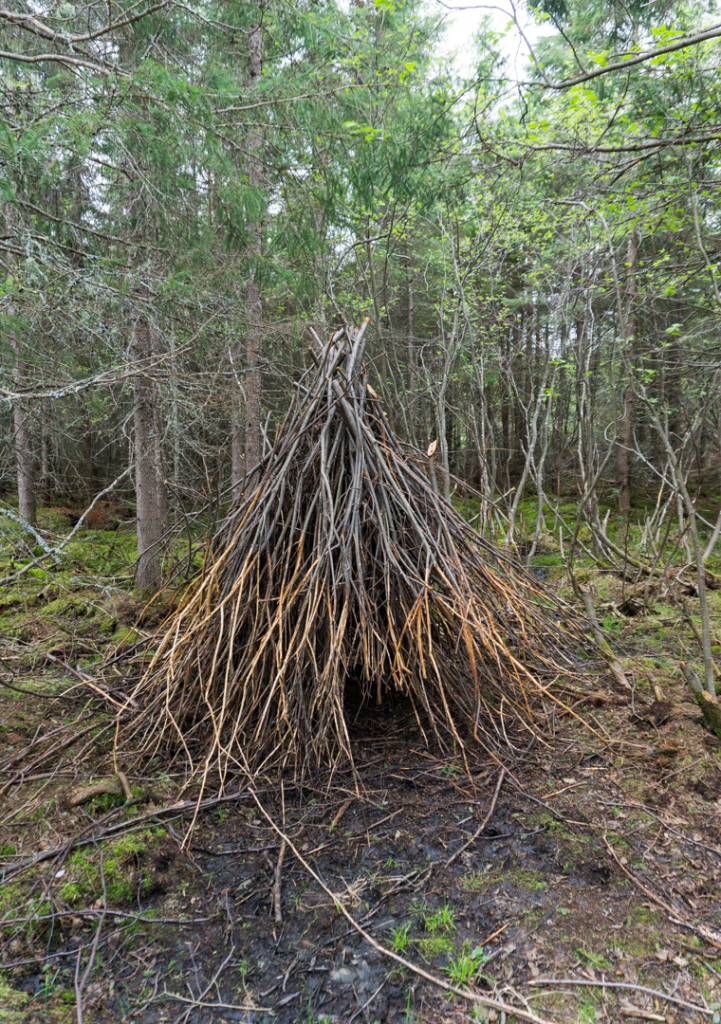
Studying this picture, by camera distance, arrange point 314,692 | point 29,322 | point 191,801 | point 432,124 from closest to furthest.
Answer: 1. point 191,801
2. point 314,692
3. point 432,124
4. point 29,322

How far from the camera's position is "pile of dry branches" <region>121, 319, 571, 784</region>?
8.39ft

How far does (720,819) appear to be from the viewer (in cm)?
224

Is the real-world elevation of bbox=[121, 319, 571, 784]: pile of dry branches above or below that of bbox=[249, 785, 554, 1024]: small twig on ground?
above

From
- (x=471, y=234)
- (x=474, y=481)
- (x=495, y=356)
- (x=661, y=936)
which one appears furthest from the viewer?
(x=474, y=481)

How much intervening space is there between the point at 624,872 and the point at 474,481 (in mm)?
13137

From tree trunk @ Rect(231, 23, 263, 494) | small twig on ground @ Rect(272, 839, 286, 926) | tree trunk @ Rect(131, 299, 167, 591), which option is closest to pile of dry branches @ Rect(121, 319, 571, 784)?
small twig on ground @ Rect(272, 839, 286, 926)

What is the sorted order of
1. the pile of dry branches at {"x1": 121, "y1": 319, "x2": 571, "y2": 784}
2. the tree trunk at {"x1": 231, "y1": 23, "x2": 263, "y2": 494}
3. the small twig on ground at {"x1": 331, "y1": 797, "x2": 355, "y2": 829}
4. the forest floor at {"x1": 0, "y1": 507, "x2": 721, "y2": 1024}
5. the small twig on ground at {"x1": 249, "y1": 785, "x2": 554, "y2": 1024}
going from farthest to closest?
the tree trunk at {"x1": 231, "y1": 23, "x2": 263, "y2": 494}, the pile of dry branches at {"x1": 121, "y1": 319, "x2": 571, "y2": 784}, the small twig on ground at {"x1": 331, "y1": 797, "x2": 355, "y2": 829}, the forest floor at {"x1": 0, "y1": 507, "x2": 721, "y2": 1024}, the small twig on ground at {"x1": 249, "y1": 785, "x2": 554, "y2": 1024}

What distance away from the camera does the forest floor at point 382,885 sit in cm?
157

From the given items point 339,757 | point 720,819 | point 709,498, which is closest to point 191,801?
point 339,757

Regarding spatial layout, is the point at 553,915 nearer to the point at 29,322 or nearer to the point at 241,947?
the point at 241,947

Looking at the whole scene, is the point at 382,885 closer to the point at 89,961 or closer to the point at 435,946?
the point at 435,946

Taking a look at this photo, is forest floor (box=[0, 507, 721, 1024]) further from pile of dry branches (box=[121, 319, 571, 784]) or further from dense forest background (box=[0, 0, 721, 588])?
dense forest background (box=[0, 0, 721, 588])

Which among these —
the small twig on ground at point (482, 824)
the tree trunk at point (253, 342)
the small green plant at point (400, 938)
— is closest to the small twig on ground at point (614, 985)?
the small green plant at point (400, 938)

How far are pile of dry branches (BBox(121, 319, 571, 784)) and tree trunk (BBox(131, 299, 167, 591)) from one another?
7.53 feet
